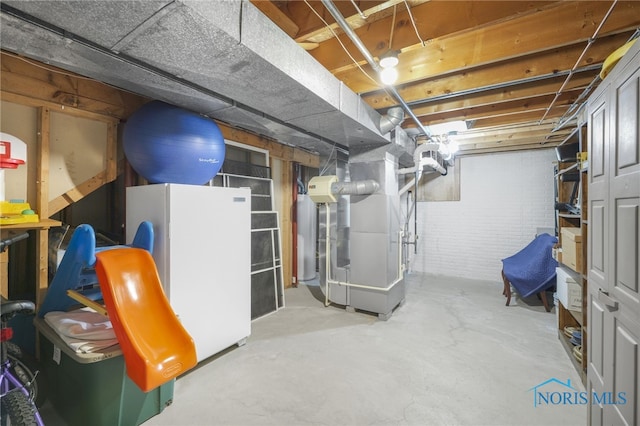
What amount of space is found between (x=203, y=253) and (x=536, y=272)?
395cm

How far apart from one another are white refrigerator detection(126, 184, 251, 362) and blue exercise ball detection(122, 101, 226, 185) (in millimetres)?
114

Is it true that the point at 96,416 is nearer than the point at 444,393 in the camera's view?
Yes

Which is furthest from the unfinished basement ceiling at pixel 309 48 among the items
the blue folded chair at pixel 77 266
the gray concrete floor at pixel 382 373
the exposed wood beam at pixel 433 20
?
the gray concrete floor at pixel 382 373

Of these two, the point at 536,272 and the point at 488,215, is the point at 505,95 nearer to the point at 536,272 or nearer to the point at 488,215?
the point at 536,272

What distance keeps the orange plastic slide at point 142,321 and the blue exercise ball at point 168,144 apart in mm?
623

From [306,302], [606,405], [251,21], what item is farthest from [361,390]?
[251,21]

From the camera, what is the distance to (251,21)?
1349 millimetres

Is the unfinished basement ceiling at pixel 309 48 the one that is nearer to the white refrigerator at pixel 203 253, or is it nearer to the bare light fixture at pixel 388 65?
the bare light fixture at pixel 388 65

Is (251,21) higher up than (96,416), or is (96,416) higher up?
(251,21)

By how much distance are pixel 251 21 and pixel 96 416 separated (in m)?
2.26

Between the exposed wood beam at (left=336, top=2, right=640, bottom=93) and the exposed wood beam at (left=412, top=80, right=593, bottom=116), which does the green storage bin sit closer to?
the exposed wood beam at (left=336, top=2, right=640, bottom=93)

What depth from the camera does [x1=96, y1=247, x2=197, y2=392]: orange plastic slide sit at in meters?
1.34

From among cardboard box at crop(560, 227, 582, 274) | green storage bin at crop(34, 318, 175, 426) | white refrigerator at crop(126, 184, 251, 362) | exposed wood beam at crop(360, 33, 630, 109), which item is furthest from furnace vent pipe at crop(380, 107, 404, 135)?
green storage bin at crop(34, 318, 175, 426)

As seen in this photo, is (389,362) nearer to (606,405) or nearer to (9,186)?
(606,405)
